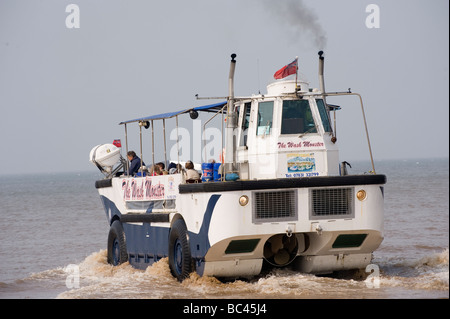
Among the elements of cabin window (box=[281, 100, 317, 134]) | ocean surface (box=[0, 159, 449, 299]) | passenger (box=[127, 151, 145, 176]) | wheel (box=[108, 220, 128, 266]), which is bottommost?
ocean surface (box=[0, 159, 449, 299])

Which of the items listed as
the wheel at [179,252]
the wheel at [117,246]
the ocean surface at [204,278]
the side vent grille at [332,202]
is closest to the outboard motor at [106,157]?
the wheel at [117,246]

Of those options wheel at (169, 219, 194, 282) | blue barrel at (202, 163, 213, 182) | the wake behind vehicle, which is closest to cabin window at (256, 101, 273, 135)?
the wake behind vehicle

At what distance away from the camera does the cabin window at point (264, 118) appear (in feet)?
40.3

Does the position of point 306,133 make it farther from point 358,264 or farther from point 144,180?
point 144,180

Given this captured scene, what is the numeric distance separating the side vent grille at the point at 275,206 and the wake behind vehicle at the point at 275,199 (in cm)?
1

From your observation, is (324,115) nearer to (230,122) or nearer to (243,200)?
(230,122)

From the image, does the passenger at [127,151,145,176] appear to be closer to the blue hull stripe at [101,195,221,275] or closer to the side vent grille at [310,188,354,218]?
the blue hull stripe at [101,195,221,275]

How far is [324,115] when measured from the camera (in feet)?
40.8

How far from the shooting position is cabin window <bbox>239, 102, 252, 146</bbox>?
41.7ft

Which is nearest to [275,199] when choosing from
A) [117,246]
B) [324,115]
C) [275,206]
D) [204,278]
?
[275,206]

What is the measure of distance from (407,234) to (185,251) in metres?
9.04

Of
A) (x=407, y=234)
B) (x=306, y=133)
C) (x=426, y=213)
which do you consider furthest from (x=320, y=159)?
(x=426, y=213)

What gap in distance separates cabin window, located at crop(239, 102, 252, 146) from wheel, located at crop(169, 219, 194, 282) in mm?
1455
